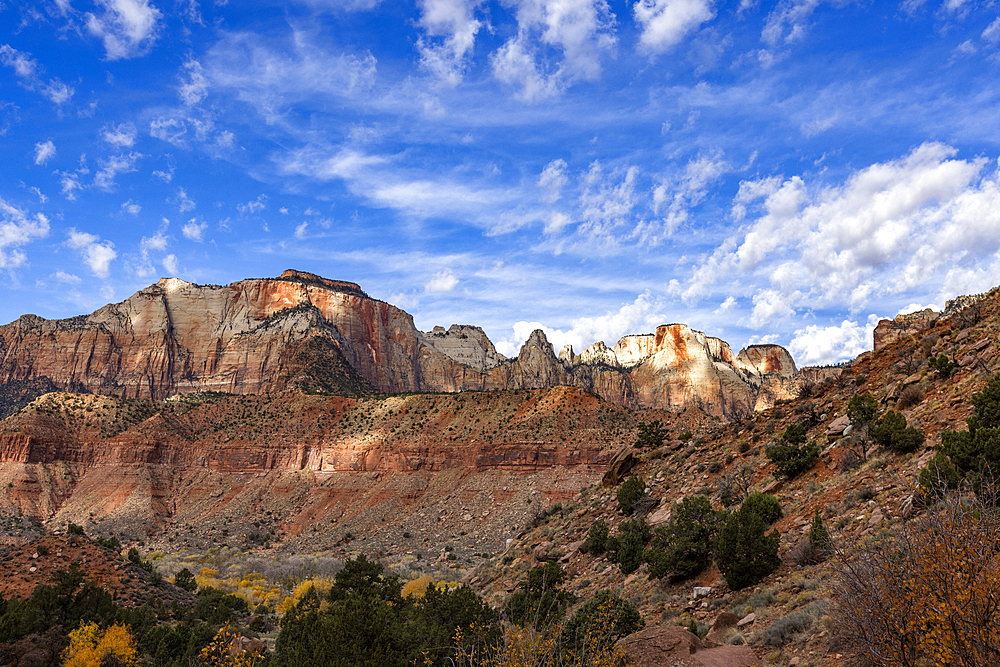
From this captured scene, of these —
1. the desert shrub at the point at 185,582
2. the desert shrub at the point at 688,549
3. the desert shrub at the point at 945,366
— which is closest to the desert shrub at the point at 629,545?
the desert shrub at the point at 688,549

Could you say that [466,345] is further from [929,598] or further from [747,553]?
[929,598]

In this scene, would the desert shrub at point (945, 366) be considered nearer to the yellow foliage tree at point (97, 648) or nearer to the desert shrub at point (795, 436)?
the desert shrub at point (795, 436)

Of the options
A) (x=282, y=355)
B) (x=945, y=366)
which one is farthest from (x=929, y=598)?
(x=282, y=355)

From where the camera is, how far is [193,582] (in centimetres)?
3353

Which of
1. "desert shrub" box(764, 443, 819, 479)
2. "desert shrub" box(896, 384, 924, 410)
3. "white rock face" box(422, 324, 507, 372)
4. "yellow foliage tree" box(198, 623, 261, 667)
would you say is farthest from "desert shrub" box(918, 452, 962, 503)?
"white rock face" box(422, 324, 507, 372)

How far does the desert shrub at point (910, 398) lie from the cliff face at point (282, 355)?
92388 millimetres

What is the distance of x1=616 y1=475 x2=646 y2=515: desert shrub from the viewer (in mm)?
25266

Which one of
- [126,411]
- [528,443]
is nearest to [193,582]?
[528,443]

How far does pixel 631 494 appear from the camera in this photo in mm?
25500

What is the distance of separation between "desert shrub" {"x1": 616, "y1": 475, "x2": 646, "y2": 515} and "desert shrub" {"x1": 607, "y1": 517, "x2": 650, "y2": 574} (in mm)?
2377

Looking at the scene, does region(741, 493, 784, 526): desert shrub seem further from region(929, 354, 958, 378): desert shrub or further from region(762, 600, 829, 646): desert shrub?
region(929, 354, 958, 378): desert shrub

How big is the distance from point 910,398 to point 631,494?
1185cm

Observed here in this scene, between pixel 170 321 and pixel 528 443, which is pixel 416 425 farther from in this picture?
pixel 170 321

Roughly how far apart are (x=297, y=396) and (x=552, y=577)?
72.3 metres
